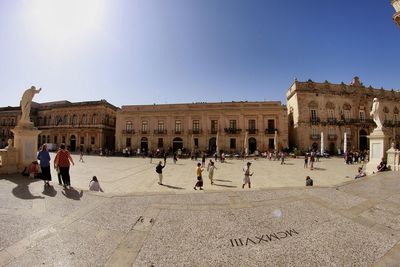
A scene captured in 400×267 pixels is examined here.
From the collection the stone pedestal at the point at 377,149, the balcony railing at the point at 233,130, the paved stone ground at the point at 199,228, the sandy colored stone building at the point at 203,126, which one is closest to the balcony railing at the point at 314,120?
the sandy colored stone building at the point at 203,126

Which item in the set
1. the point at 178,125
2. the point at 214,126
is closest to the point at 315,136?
the point at 214,126

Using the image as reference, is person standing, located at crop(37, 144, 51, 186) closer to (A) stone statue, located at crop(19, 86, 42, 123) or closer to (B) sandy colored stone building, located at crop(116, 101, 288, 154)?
(A) stone statue, located at crop(19, 86, 42, 123)

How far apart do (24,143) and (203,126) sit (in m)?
27.4

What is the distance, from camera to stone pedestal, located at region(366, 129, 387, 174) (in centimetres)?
1105

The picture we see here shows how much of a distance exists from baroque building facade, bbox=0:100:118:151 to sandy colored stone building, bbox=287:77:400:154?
115ft

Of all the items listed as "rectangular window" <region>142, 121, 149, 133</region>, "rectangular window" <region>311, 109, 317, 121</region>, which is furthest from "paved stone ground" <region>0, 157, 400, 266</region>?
"rectangular window" <region>311, 109, 317, 121</region>

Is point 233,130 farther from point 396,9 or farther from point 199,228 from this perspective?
point 199,228

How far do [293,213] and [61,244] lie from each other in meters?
4.11

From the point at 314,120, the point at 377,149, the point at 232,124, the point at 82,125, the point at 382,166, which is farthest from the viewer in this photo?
the point at 82,125

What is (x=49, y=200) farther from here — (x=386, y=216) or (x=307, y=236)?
(x=386, y=216)

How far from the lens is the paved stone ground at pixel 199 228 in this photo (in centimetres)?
272

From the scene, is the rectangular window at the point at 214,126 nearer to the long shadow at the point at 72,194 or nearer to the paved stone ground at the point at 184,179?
the paved stone ground at the point at 184,179

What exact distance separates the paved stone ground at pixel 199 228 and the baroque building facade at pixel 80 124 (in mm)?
36009

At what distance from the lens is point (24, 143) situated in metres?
8.01
